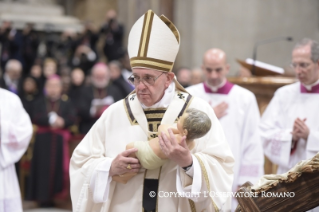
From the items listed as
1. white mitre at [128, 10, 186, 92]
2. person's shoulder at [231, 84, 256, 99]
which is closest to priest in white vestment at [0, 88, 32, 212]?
white mitre at [128, 10, 186, 92]

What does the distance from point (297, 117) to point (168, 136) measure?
2.08m

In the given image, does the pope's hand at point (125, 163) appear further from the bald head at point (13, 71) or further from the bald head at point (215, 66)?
the bald head at point (13, 71)

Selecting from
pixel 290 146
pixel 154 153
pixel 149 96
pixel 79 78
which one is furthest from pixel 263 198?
pixel 79 78

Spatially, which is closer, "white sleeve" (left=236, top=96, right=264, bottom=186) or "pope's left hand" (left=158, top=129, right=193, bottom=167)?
"pope's left hand" (left=158, top=129, right=193, bottom=167)

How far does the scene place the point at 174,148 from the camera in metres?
2.90

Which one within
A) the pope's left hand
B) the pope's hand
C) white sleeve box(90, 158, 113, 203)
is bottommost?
white sleeve box(90, 158, 113, 203)

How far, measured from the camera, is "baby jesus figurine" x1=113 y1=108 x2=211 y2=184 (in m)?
2.88

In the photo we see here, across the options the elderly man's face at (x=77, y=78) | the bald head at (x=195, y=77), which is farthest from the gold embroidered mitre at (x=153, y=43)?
the bald head at (x=195, y=77)

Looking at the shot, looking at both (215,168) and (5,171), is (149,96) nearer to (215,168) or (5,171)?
(215,168)

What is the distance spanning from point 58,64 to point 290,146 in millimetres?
7557

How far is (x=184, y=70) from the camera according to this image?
10.1 meters

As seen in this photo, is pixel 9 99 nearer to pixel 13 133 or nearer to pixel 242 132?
pixel 13 133

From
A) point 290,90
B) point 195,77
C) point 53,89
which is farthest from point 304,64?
point 195,77

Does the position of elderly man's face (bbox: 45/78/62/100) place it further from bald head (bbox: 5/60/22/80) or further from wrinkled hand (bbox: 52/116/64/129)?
bald head (bbox: 5/60/22/80)
